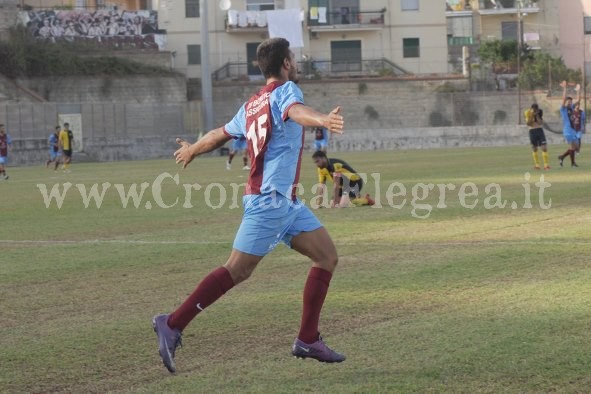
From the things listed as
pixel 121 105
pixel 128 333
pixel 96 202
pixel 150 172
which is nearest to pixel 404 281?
pixel 128 333

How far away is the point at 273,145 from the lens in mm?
7293

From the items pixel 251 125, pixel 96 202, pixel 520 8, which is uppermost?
pixel 520 8

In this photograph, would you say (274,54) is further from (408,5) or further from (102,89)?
(408,5)

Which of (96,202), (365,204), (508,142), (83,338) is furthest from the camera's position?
(508,142)

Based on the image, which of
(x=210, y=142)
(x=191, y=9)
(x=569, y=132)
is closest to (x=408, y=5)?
(x=191, y=9)

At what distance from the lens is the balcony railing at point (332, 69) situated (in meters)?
71.6

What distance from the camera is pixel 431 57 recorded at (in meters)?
76.0

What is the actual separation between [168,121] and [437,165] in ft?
92.9

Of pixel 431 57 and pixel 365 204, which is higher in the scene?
pixel 431 57

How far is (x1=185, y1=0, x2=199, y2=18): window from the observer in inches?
3002

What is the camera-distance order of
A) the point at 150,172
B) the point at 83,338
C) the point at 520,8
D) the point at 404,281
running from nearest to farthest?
the point at 83,338 → the point at 404,281 → the point at 150,172 → the point at 520,8

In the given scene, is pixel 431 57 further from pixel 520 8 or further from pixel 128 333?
pixel 128 333

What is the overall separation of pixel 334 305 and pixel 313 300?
7.19ft

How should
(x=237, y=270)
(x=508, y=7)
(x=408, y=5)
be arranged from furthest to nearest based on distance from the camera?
1. (x=508, y=7)
2. (x=408, y=5)
3. (x=237, y=270)
